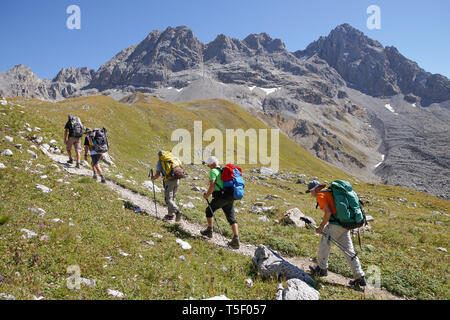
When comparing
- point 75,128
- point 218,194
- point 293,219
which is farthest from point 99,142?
point 293,219

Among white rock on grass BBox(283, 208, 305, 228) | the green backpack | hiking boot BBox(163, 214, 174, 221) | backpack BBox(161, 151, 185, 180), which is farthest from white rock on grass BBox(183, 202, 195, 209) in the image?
the green backpack

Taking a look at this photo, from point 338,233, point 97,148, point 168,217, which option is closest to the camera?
point 338,233

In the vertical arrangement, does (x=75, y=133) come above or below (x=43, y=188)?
above

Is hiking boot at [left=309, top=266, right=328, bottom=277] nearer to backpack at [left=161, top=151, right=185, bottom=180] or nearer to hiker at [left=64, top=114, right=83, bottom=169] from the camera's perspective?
backpack at [left=161, top=151, right=185, bottom=180]

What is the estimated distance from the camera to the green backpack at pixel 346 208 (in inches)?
289

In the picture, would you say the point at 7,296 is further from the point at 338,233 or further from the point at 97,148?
the point at 97,148

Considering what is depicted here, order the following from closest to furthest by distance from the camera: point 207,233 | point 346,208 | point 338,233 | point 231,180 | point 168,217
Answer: point 346,208, point 338,233, point 231,180, point 207,233, point 168,217

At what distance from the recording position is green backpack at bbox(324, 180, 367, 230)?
7.35m

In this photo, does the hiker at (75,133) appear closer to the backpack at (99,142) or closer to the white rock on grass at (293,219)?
the backpack at (99,142)

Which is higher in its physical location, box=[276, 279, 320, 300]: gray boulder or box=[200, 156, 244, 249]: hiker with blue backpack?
box=[200, 156, 244, 249]: hiker with blue backpack

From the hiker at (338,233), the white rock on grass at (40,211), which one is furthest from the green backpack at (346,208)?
the white rock on grass at (40,211)

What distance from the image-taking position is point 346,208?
7.38 metres

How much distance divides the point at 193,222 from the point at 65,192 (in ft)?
20.4
